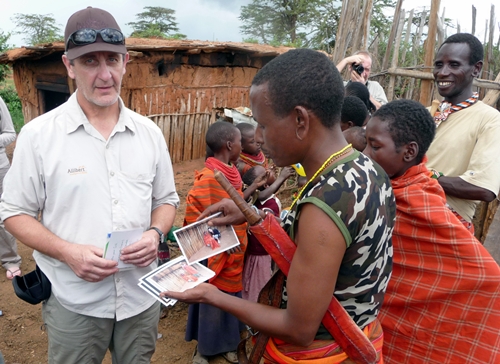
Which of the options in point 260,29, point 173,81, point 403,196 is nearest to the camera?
point 403,196

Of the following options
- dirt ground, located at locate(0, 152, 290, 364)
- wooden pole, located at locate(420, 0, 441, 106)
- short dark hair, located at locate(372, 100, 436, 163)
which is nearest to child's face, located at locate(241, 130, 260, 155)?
dirt ground, located at locate(0, 152, 290, 364)

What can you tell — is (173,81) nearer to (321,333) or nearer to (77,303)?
(77,303)

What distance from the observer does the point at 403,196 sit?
71.9 inches

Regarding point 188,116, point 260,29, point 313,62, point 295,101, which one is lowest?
point 188,116

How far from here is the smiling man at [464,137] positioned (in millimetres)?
2320

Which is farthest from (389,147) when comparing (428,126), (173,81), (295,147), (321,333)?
(173,81)

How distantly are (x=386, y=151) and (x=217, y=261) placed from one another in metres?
1.74

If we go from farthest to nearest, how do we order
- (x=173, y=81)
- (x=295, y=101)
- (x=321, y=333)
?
(x=173, y=81), (x=321, y=333), (x=295, y=101)

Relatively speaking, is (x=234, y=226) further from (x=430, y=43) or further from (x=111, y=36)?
(x=430, y=43)

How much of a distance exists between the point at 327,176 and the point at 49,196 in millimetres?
1419

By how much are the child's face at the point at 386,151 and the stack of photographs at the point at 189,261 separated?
935 mm

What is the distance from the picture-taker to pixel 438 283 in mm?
1870

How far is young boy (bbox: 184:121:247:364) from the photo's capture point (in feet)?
10.1

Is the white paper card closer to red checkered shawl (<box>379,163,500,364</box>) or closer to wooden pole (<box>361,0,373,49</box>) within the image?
red checkered shawl (<box>379,163,500,364</box>)
